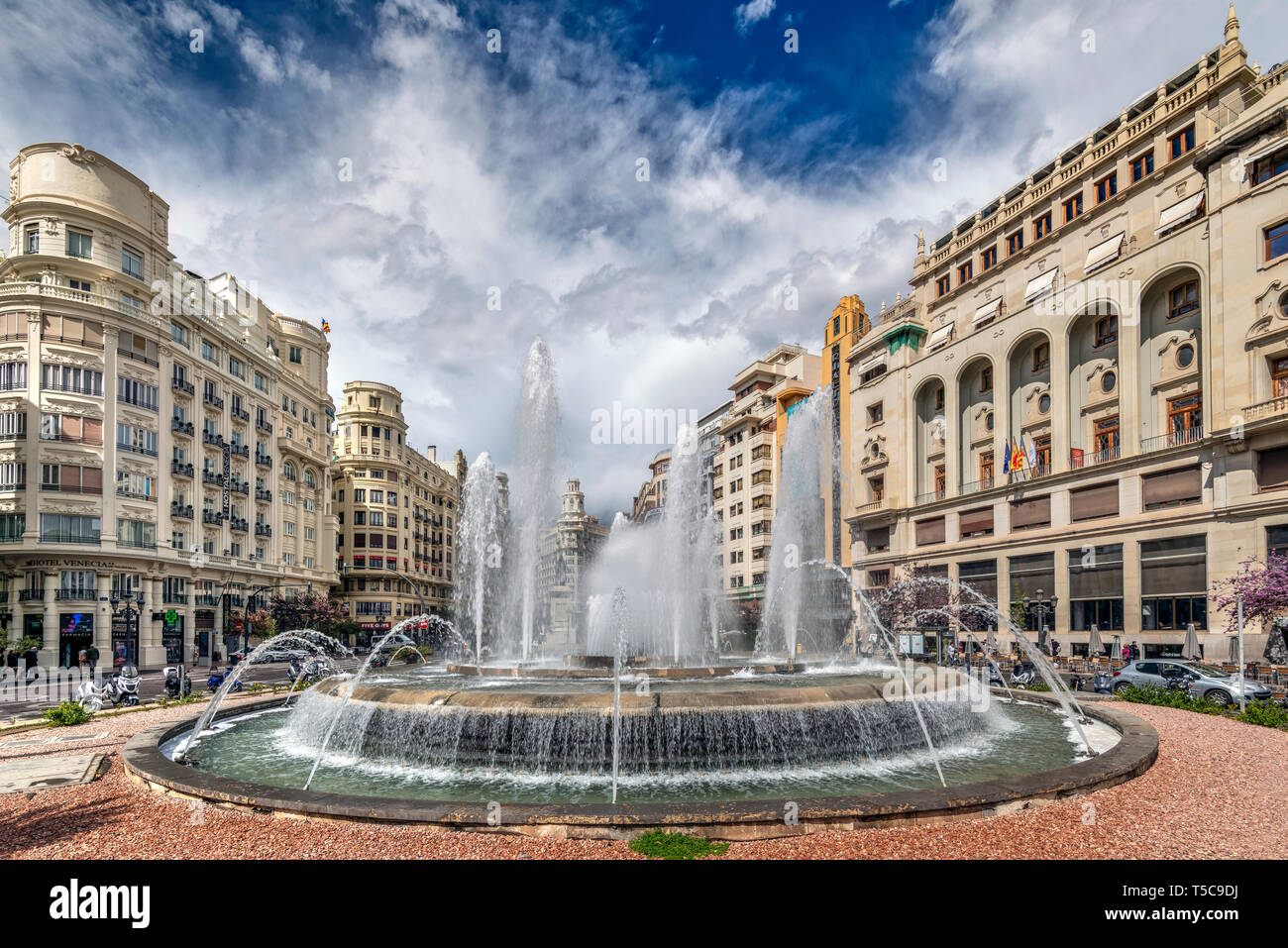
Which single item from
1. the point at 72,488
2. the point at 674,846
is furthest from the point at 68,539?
the point at 674,846

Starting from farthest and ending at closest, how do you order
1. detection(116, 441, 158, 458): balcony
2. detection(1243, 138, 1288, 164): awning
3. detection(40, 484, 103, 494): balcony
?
detection(116, 441, 158, 458): balcony < detection(40, 484, 103, 494): balcony < detection(1243, 138, 1288, 164): awning

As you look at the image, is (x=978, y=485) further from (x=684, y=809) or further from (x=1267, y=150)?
(x=684, y=809)

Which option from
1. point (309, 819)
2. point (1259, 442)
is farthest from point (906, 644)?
point (309, 819)

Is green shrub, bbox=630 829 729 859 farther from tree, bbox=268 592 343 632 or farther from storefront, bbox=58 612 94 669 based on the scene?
tree, bbox=268 592 343 632

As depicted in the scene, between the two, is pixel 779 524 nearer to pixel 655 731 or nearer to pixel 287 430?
pixel 287 430

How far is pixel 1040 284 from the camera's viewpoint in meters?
45.0

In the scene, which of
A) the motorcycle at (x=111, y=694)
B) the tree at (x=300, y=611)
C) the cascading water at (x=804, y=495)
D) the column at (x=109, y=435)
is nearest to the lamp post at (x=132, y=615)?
the column at (x=109, y=435)

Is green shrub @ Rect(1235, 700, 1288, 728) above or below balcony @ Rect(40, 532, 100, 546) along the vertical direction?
below

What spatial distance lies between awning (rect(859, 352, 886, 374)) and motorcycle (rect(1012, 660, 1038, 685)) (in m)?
33.9

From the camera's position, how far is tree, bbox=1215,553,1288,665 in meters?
26.8

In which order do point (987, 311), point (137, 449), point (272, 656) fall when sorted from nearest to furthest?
point (137, 449)
point (272, 656)
point (987, 311)

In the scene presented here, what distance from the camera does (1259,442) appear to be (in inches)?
1239

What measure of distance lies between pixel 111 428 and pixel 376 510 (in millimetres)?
39697

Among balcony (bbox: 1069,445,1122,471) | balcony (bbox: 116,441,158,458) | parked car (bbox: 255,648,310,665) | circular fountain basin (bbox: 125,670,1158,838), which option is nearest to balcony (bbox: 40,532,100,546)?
balcony (bbox: 116,441,158,458)
